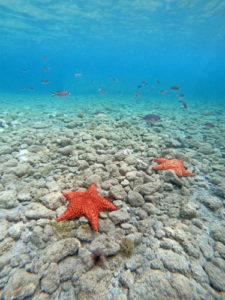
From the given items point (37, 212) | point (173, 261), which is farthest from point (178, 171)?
point (37, 212)

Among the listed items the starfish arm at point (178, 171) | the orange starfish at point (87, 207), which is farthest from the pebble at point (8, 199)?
the starfish arm at point (178, 171)

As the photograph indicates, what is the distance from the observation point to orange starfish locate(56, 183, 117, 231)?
298 cm

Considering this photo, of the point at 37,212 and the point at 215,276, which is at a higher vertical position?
the point at 37,212

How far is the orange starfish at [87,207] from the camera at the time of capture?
9.77 ft

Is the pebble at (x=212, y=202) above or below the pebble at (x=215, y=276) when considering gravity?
above

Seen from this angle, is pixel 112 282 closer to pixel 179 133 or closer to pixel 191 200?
pixel 191 200

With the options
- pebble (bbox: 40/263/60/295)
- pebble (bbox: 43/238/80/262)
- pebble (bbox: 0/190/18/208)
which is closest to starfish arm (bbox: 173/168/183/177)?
pebble (bbox: 43/238/80/262)

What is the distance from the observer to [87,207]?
3.05 meters

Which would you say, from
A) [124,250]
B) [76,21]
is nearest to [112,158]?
[124,250]

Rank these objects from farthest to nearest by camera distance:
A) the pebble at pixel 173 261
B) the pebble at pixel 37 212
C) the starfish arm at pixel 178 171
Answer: the starfish arm at pixel 178 171, the pebble at pixel 37 212, the pebble at pixel 173 261

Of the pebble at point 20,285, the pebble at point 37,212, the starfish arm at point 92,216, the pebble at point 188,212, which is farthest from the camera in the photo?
the pebble at point 188,212

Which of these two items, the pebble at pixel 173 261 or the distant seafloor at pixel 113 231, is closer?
the distant seafloor at pixel 113 231

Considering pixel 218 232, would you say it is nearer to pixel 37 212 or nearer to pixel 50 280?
pixel 50 280

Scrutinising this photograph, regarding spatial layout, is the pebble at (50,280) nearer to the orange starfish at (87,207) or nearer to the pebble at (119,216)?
the orange starfish at (87,207)
